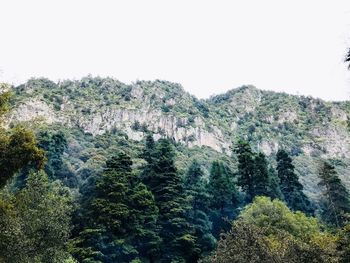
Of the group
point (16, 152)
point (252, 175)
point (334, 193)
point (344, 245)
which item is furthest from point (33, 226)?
point (334, 193)

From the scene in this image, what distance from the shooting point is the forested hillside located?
23.8 m

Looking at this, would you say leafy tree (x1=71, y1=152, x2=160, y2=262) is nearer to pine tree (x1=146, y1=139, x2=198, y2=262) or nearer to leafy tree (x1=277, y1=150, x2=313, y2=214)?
pine tree (x1=146, y1=139, x2=198, y2=262)

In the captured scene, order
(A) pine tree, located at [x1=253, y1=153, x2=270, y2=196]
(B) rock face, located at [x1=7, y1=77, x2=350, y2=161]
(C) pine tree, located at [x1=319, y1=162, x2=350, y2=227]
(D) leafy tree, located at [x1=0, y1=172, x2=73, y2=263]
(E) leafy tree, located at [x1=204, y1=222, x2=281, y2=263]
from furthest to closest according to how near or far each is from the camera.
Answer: (B) rock face, located at [x1=7, y1=77, x2=350, y2=161] < (A) pine tree, located at [x1=253, y1=153, x2=270, y2=196] < (C) pine tree, located at [x1=319, y1=162, x2=350, y2=227] < (E) leafy tree, located at [x1=204, y1=222, x2=281, y2=263] < (D) leafy tree, located at [x1=0, y1=172, x2=73, y2=263]

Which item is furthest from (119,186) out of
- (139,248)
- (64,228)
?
(64,228)

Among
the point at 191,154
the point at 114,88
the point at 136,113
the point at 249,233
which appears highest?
the point at 114,88

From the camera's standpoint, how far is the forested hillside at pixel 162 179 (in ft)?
78.1

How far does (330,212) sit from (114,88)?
92523mm

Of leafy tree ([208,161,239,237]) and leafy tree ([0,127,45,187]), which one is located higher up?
leafy tree ([0,127,45,187])

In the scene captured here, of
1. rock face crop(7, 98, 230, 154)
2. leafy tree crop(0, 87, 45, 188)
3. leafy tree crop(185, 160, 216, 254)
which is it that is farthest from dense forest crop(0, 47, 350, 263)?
rock face crop(7, 98, 230, 154)

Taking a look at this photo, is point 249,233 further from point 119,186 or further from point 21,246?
point 119,186

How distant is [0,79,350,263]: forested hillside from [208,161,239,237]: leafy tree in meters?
0.15

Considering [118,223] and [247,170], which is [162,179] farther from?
[247,170]

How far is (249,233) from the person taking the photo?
2584 centimetres

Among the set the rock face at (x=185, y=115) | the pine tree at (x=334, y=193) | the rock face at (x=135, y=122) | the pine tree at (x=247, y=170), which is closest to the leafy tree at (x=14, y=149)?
the pine tree at (x=247, y=170)
